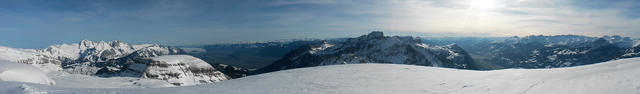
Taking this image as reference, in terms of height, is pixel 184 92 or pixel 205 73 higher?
pixel 184 92

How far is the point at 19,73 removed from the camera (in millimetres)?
12602

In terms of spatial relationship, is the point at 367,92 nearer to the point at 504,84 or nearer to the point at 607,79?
the point at 504,84

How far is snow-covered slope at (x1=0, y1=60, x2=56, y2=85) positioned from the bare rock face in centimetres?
10894

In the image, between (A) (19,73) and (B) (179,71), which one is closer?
(A) (19,73)

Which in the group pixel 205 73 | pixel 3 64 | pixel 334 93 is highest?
pixel 3 64

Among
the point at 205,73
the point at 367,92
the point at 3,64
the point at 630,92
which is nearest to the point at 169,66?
the point at 205,73

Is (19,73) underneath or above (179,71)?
above

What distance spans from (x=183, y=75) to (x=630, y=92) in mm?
139993

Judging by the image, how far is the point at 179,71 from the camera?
128500mm

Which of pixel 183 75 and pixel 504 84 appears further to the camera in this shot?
pixel 183 75

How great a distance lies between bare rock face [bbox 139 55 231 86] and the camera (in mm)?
118500

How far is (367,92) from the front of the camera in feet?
43.2

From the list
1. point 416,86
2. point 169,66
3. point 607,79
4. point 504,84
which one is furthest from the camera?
point 169,66

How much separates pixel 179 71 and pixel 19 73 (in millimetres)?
126654
